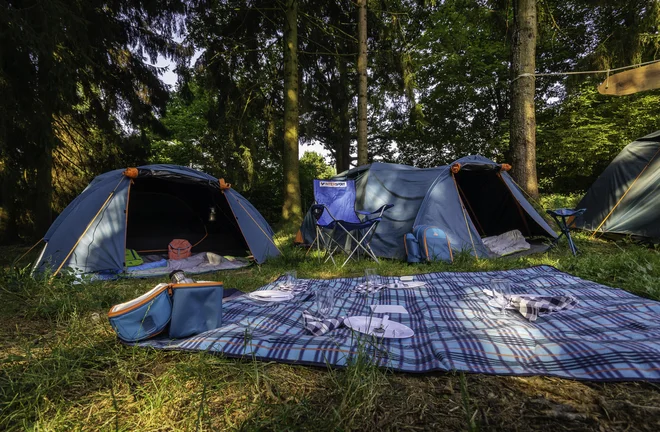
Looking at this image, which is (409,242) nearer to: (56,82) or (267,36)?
(56,82)

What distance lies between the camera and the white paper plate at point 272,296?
2412 mm

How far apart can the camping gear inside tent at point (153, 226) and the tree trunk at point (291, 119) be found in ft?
6.17

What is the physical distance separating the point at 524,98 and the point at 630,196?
1996 millimetres

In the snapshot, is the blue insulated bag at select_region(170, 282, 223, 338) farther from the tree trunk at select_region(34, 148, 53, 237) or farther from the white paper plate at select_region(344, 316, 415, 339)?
the tree trunk at select_region(34, 148, 53, 237)

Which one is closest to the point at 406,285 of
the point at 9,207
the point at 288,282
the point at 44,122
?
the point at 288,282

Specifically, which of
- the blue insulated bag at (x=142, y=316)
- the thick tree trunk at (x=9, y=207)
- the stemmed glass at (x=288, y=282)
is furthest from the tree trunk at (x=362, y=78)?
the blue insulated bag at (x=142, y=316)

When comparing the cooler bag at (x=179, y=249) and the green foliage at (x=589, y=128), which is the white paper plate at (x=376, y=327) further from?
the green foliage at (x=589, y=128)

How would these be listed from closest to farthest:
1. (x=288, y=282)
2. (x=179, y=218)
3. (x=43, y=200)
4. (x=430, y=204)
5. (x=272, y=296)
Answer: (x=272, y=296) → (x=288, y=282) → (x=430, y=204) → (x=43, y=200) → (x=179, y=218)

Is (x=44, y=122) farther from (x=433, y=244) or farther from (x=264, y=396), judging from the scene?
(x=433, y=244)

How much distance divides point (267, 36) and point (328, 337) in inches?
319

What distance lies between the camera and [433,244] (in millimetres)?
3996

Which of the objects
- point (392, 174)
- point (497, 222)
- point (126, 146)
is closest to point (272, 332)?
point (392, 174)

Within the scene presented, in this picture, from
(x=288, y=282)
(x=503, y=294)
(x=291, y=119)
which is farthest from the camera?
(x=291, y=119)

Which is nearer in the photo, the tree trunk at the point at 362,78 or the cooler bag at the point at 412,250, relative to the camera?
the cooler bag at the point at 412,250
